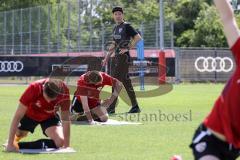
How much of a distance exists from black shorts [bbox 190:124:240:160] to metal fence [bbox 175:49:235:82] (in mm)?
29458

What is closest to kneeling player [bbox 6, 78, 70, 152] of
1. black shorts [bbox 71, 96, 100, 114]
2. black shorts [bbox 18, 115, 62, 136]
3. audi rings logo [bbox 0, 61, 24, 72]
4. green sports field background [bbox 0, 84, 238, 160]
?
black shorts [bbox 18, 115, 62, 136]

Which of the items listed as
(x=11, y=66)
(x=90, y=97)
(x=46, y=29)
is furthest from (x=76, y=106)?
(x=46, y=29)

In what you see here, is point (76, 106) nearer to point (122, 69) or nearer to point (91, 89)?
point (91, 89)

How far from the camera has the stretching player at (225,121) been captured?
419cm

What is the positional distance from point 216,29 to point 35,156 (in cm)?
5405

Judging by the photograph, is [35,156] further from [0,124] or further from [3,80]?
[3,80]

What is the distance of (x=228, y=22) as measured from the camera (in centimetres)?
431

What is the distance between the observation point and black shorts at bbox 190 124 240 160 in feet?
14.2

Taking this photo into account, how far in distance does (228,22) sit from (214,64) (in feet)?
100

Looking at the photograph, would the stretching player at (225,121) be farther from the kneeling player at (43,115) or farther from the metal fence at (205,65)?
the metal fence at (205,65)

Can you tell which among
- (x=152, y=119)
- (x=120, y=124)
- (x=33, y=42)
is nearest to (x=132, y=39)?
(x=152, y=119)

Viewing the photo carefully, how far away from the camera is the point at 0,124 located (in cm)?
1159

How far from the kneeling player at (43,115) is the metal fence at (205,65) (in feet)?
82.3

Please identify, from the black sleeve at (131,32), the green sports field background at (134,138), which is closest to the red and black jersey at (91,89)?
the green sports field background at (134,138)
